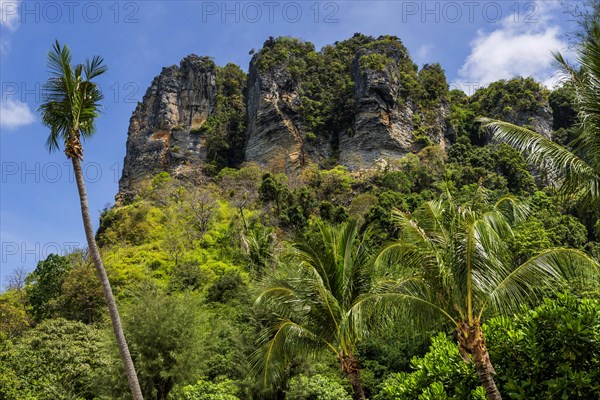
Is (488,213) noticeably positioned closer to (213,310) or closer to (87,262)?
(213,310)

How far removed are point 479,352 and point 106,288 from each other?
7.24 metres

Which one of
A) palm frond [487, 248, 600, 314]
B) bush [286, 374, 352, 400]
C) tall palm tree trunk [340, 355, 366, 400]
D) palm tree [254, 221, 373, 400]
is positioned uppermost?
palm tree [254, 221, 373, 400]

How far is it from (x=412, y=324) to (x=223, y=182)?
41220 mm

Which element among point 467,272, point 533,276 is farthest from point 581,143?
point 467,272

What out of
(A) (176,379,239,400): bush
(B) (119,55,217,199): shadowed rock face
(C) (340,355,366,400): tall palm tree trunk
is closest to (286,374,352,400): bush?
(A) (176,379,239,400): bush

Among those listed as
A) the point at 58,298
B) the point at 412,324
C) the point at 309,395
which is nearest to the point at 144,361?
the point at 309,395

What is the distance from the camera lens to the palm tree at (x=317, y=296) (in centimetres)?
1116

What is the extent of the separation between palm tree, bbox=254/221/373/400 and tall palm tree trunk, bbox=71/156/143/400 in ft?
8.52

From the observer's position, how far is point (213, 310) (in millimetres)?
25344

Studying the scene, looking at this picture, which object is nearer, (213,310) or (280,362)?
(280,362)

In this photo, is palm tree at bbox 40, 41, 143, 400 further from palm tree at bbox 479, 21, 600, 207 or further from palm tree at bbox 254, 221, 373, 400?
palm tree at bbox 479, 21, 600, 207

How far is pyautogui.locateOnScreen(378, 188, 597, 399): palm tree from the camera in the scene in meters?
8.09

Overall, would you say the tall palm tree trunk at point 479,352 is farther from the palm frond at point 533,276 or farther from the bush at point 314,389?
the bush at point 314,389

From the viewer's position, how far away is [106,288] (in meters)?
10.5
